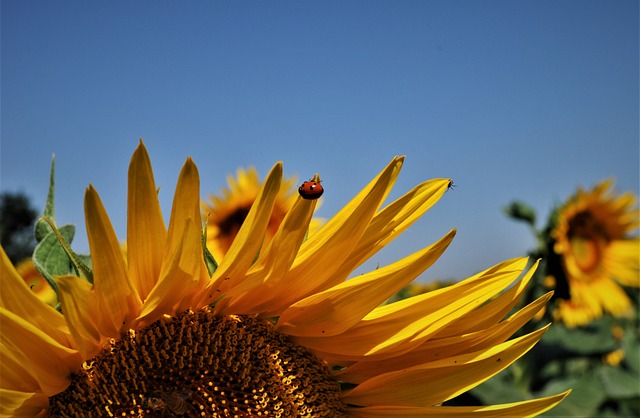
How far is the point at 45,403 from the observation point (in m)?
1.53

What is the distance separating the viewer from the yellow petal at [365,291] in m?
1.65

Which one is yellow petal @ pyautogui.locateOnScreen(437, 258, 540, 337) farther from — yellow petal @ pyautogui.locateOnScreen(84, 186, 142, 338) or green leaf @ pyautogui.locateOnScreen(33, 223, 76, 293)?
green leaf @ pyautogui.locateOnScreen(33, 223, 76, 293)

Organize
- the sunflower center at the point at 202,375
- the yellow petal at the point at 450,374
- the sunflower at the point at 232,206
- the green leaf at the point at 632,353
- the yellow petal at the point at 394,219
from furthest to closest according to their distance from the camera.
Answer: the green leaf at the point at 632,353 → the sunflower at the point at 232,206 → the yellow petal at the point at 450,374 → the yellow petal at the point at 394,219 → the sunflower center at the point at 202,375

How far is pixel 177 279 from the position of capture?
153cm

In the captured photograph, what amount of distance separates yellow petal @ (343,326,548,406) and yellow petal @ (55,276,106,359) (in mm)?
728

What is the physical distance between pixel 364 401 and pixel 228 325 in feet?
1.46

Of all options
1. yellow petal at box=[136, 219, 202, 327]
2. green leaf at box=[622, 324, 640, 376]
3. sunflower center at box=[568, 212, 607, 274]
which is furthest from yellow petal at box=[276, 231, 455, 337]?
green leaf at box=[622, 324, 640, 376]

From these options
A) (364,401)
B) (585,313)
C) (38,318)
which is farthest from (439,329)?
(585,313)

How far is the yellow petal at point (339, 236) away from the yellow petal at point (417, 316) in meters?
0.19

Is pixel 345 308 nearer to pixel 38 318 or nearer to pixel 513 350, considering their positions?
pixel 513 350

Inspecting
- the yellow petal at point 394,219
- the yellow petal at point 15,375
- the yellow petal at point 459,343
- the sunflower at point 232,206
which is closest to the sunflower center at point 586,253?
the sunflower at point 232,206

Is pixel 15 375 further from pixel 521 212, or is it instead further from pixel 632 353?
pixel 632 353

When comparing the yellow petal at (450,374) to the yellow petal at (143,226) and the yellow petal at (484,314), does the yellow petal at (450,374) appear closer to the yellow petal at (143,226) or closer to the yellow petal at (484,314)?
the yellow petal at (484,314)

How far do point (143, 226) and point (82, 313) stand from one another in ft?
0.69
